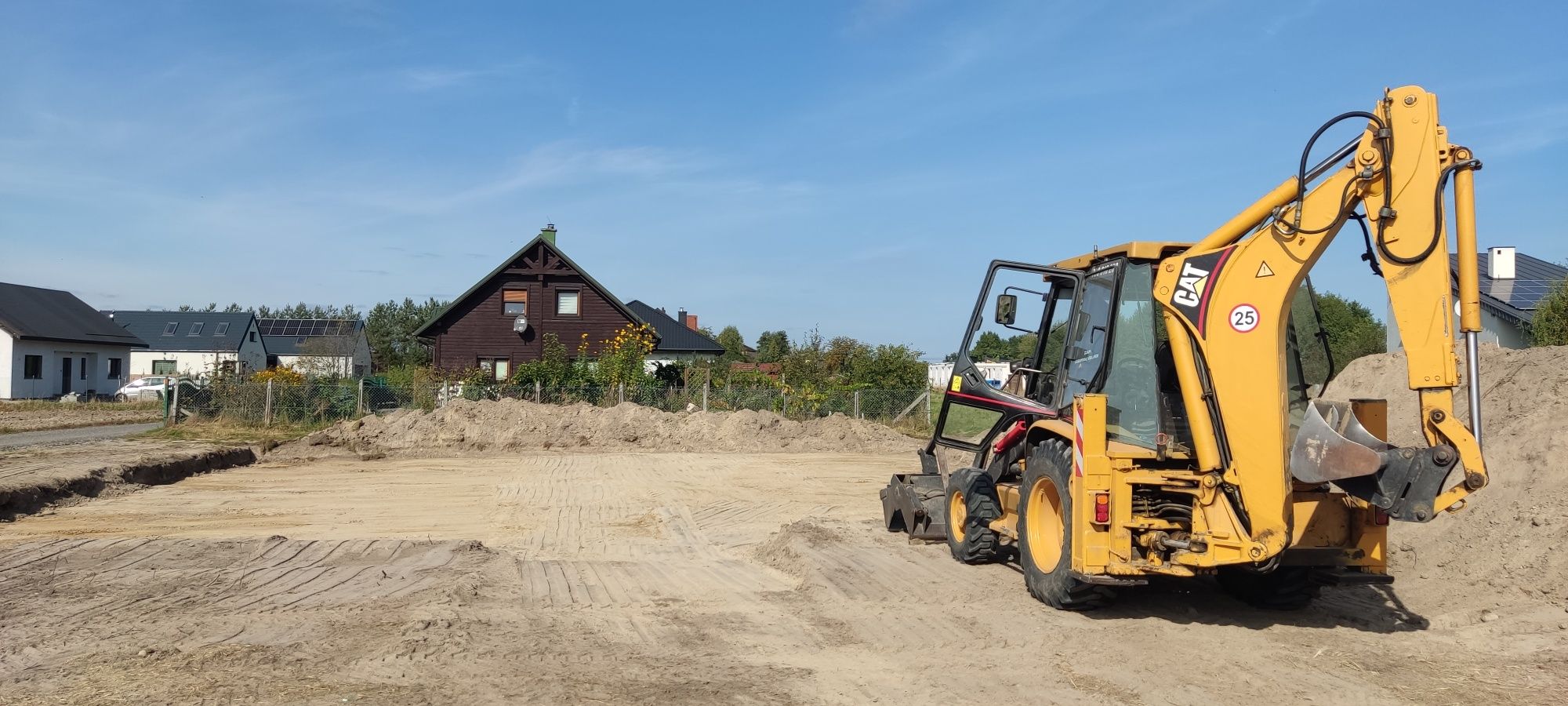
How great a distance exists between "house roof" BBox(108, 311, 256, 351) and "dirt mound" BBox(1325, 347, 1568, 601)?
204ft

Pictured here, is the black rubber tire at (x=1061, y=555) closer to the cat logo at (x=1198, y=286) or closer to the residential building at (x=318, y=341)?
the cat logo at (x=1198, y=286)

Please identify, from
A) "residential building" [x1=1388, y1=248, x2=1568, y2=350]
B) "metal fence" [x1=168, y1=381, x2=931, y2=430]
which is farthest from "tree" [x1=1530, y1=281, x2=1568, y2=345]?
"metal fence" [x1=168, y1=381, x2=931, y2=430]

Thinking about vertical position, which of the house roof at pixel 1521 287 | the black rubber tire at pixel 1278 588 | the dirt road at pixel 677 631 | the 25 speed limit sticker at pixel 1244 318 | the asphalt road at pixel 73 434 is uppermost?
the house roof at pixel 1521 287

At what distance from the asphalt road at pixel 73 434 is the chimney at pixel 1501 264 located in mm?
30591

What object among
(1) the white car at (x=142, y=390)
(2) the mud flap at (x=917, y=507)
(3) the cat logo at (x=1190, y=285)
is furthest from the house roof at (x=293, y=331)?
(3) the cat logo at (x=1190, y=285)

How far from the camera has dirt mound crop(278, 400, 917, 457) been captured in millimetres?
25422

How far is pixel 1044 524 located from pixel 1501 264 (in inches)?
787

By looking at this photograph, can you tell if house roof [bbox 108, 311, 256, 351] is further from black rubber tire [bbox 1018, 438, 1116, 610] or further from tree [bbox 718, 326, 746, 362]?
black rubber tire [bbox 1018, 438, 1116, 610]

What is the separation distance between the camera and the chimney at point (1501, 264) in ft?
73.2

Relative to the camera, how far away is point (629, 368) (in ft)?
104

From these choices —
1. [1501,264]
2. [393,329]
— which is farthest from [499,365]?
[393,329]

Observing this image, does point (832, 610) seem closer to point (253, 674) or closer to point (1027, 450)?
point (1027, 450)

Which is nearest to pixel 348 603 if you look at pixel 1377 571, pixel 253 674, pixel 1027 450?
pixel 253 674

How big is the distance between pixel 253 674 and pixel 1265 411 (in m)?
5.86
